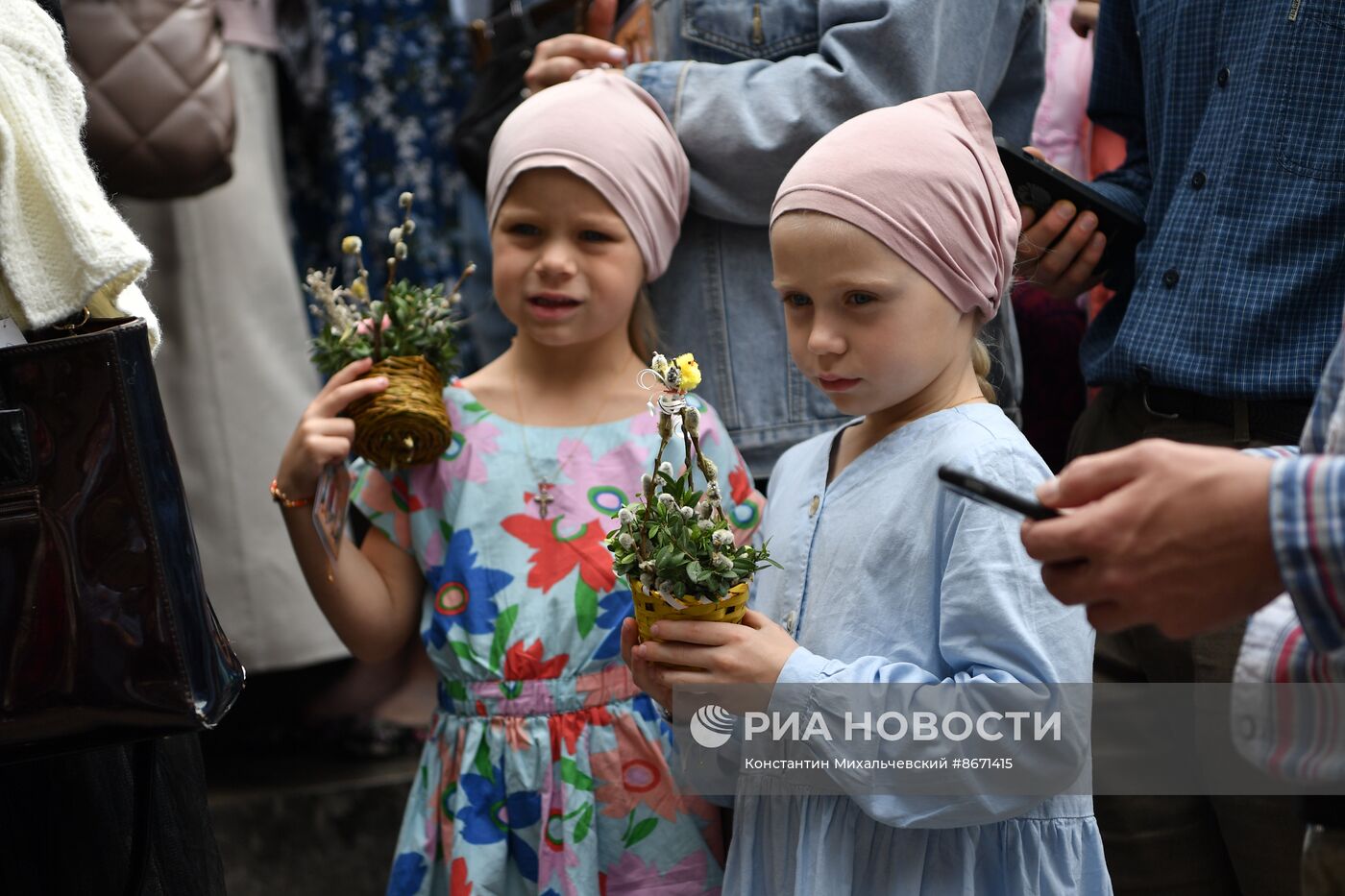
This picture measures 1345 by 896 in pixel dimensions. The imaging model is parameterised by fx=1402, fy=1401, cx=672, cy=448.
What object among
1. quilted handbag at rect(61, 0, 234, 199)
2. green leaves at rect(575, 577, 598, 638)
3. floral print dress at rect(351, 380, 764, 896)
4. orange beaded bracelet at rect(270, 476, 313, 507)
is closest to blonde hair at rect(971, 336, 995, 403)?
floral print dress at rect(351, 380, 764, 896)

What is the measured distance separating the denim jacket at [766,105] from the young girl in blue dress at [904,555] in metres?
0.34

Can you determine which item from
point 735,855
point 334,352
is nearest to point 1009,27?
point 334,352

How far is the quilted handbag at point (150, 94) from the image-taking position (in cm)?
279

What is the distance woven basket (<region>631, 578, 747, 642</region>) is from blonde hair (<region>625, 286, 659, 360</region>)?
0.72m

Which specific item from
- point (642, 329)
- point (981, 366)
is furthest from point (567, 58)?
point (981, 366)

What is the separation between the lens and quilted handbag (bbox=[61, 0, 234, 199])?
110 inches

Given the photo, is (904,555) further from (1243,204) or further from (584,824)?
(1243,204)

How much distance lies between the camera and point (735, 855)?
1.96 m

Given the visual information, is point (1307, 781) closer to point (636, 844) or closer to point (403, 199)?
point (636, 844)

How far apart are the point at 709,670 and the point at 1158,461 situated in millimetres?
710

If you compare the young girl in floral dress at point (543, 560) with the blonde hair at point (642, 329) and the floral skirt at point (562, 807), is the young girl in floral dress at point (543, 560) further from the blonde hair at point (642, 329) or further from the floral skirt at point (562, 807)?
the blonde hair at point (642, 329)

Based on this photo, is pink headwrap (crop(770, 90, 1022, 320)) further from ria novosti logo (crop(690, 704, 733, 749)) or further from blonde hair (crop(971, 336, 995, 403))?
ria novosti logo (crop(690, 704, 733, 749))

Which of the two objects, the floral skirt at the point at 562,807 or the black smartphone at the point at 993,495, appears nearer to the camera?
the black smartphone at the point at 993,495

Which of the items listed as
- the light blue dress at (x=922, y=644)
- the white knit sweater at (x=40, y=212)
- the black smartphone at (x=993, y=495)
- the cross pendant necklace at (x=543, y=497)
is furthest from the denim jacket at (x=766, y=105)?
the white knit sweater at (x=40, y=212)
